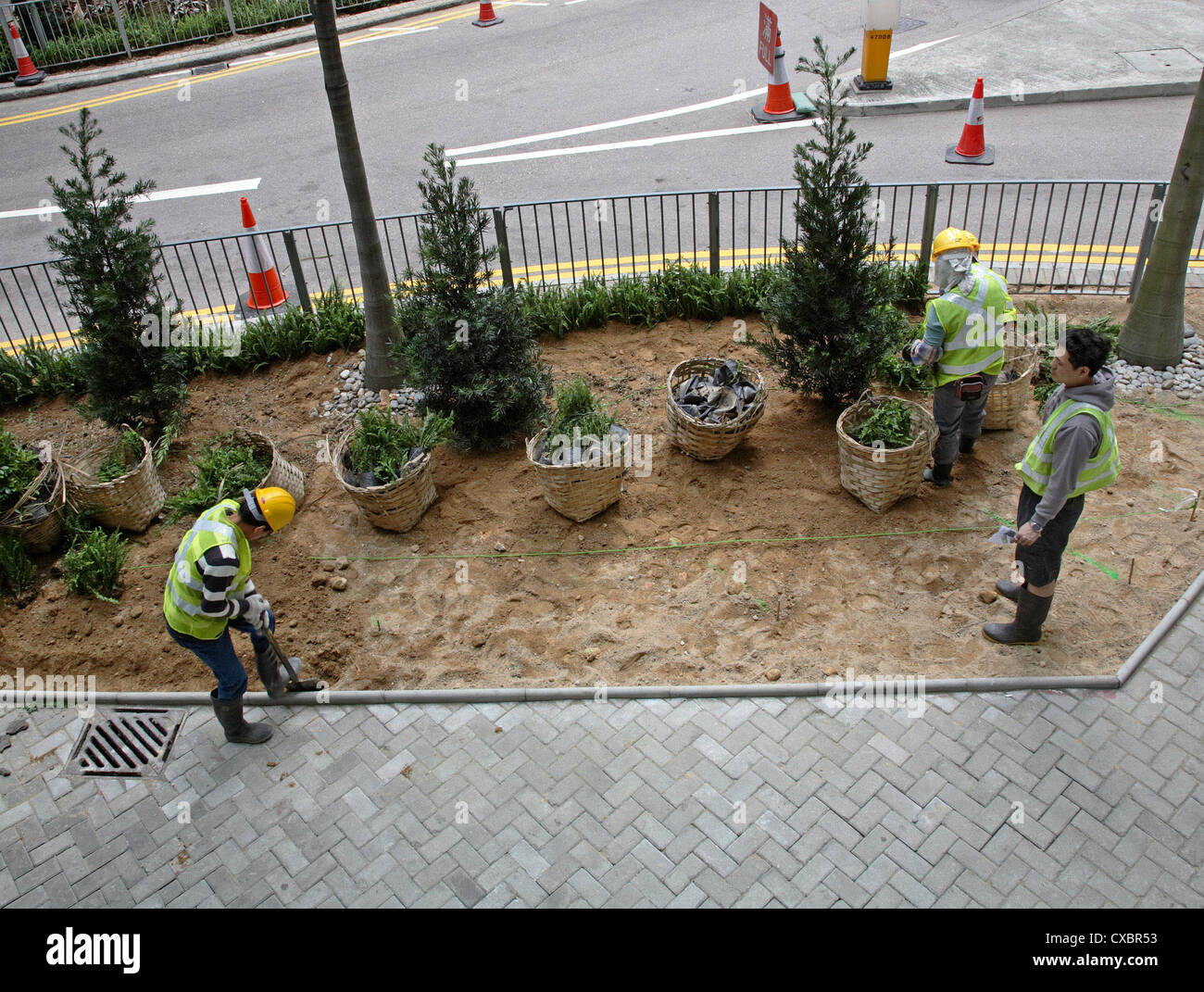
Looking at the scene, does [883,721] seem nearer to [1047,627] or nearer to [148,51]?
[1047,627]

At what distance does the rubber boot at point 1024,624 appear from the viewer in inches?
242

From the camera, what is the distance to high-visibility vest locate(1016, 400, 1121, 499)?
18.1 ft

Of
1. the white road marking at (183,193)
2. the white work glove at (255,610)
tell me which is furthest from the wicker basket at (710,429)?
the white road marking at (183,193)

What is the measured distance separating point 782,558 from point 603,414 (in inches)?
69.0

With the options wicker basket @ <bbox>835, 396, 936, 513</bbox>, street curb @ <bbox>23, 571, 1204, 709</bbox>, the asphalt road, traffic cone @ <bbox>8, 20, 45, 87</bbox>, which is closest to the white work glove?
street curb @ <bbox>23, 571, 1204, 709</bbox>

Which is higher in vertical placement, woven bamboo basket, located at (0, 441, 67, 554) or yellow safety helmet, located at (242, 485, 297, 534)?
yellow safety helmet, located at (242, 485, 297, 534)

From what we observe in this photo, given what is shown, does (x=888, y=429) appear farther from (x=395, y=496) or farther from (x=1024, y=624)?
(x=395, y=496)

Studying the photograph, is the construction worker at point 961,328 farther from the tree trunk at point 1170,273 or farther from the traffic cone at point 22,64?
the traffic cone at point 22,64

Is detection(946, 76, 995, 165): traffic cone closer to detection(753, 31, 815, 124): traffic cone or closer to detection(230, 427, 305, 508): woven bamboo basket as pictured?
detection(753, 31, 815, 124): traffic cone

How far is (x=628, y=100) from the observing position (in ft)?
50.1

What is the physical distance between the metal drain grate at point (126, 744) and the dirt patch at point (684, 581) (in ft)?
1.05

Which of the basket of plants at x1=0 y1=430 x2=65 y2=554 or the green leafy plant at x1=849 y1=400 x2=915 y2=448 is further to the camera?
the basket of plants at x1=0 y1=430 x2=65 y2=554

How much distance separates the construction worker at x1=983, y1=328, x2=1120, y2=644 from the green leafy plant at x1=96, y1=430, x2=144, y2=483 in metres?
6.59
